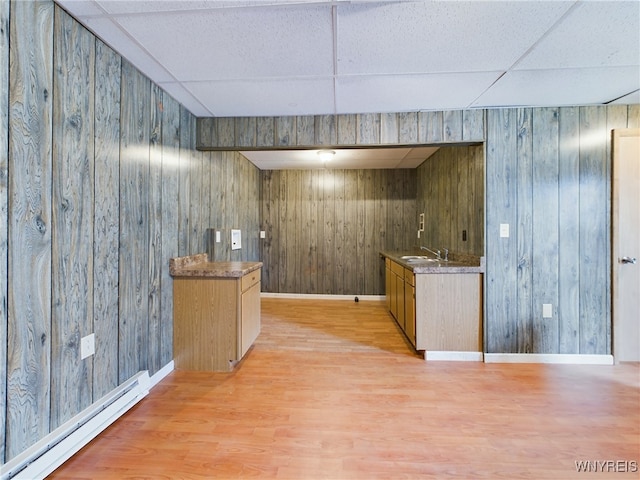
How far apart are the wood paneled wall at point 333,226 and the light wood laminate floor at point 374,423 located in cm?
236

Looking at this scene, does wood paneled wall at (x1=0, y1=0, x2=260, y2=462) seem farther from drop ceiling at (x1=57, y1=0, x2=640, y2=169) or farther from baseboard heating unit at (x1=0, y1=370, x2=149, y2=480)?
drop ceiling at (x1=57, y1=0, x2=640, y2=169)

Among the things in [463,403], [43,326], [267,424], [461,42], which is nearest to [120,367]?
[43,326]

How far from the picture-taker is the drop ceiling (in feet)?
4.56

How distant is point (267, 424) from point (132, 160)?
1954 mm

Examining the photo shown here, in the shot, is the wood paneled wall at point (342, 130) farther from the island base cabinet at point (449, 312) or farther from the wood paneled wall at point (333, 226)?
the wood paneled wall at point (333, 226)

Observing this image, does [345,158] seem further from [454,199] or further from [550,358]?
[550,358]

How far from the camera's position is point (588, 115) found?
8.07 feet

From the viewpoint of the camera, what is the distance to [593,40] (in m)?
1.60

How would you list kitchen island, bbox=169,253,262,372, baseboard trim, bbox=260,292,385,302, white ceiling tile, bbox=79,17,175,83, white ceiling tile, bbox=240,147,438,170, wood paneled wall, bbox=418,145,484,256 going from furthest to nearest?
baseboard trim, bbox=260,292,385,302, white ceiling tile, bbox=240,147,438,170, wood paneled wall, bbox=418,145,484,256, kitchen island, bbox=169,253,262,372, white ceiling tile, bbox=79,17,175,83

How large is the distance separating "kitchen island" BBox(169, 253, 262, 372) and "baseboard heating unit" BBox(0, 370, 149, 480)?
0.53 meters

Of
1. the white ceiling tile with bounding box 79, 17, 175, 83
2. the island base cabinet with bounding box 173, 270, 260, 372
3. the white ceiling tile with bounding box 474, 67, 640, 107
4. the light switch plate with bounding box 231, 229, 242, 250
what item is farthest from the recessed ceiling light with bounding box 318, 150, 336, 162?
the island base cabinet with bounding box 173, 270, 260, 372

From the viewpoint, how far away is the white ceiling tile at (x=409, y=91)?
6.51 feet

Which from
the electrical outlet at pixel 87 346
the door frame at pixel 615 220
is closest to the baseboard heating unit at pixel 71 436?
the electrical outlet at pixel 87 346

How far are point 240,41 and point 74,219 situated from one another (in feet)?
4.43
